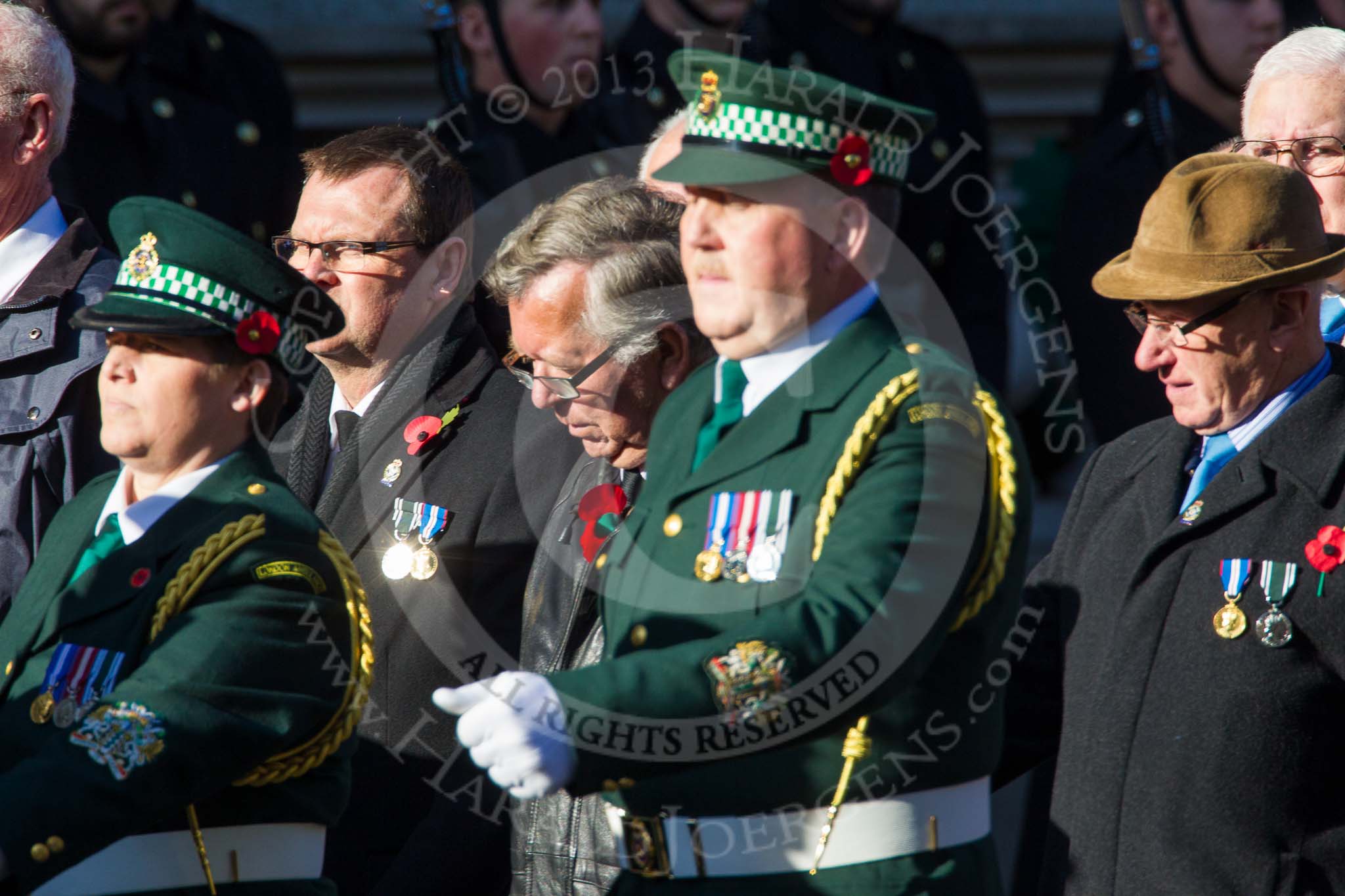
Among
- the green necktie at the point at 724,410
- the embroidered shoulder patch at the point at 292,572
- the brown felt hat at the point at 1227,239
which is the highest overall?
the brown felt hat at the point at 1227,239

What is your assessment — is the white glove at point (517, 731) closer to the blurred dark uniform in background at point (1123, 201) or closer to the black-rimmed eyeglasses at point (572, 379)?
the black-rimmed eyeglasses at point (572, 379)

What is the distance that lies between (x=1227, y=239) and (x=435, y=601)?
4.92ft

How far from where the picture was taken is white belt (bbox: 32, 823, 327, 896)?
2951 millimetres

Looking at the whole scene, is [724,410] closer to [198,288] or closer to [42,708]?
[198,288]

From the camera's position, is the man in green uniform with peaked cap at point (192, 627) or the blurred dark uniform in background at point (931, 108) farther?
the blurred dark uniform in background at point (931, 108)

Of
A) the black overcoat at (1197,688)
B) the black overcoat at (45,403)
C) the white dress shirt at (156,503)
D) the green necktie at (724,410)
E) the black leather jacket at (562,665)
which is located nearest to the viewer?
the green necktie at (724,410)

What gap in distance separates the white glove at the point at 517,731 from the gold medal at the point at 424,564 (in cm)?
148

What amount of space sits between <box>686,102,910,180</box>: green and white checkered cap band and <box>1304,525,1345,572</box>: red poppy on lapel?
969mm

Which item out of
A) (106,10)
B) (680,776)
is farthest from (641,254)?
(106,10)

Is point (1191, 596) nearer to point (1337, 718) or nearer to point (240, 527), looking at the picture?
point (1337, 718)

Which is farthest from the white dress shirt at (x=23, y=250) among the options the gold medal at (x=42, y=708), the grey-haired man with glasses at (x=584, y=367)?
the gold medal at (x=42, y=708)

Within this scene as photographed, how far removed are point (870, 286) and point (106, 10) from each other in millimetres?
3474

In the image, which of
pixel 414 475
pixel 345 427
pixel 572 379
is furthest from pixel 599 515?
pixel 345 427

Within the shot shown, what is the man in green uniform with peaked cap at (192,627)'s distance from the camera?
2818 millimetres
